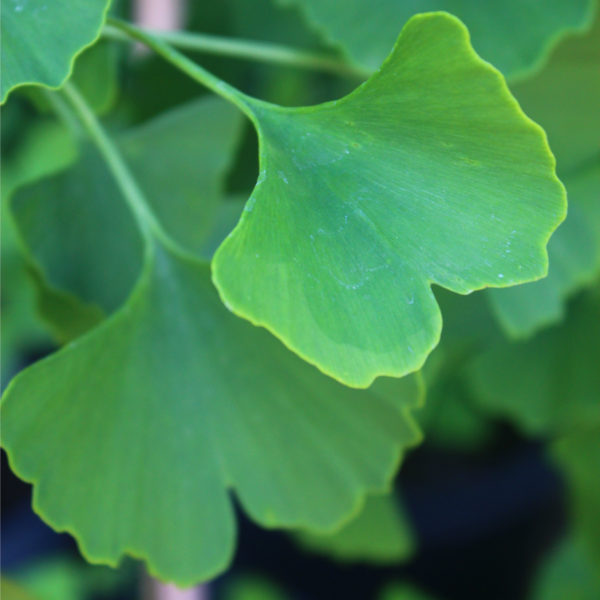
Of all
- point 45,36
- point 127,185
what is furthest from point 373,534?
point 45,36

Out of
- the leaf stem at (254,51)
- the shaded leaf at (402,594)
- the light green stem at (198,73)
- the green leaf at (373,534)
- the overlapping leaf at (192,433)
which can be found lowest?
the shaded leaf at (402,594)

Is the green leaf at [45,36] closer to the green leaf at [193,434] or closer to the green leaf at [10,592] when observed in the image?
the green leaf at [193,434]

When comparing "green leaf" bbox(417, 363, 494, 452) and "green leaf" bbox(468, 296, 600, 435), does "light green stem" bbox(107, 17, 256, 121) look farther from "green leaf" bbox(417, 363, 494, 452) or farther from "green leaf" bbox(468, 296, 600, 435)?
"green leaf" bbox(417, 363, 494, 452)

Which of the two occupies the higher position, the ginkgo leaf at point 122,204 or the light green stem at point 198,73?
the light green stem at point 198,73

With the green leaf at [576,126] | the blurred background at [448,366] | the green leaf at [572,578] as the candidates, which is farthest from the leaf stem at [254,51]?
the green leaf at [572,578]

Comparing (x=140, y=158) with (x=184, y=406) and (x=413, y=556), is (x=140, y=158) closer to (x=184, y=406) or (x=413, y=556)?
(x=184, y=406)

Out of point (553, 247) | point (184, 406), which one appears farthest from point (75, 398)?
point (553, 247)
